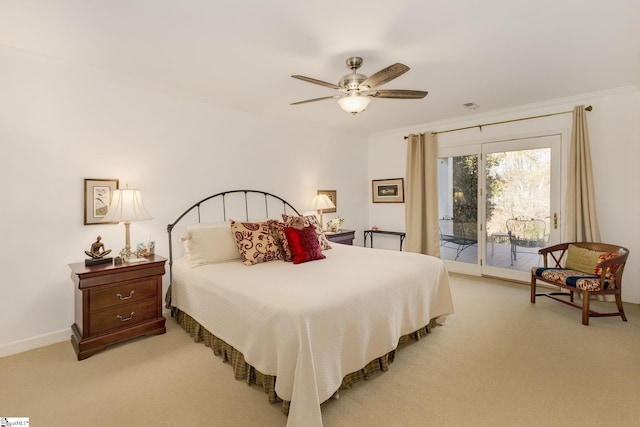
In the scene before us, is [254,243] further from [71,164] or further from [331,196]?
[331,196]

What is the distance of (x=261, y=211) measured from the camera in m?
4.34

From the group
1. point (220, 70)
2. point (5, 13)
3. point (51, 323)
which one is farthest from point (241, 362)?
point (5, 13)

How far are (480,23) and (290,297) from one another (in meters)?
2.39

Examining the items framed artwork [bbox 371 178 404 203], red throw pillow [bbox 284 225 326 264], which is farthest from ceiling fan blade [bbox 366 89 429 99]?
framed artwork [bbox 371 178 404 203]

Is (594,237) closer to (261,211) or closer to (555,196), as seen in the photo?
(555,196)

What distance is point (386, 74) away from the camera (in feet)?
7.50

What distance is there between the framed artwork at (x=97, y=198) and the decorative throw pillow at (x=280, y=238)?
1605 millimetres

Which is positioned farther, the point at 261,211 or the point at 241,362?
the point at 261,211

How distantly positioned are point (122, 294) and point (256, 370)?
1499 mm

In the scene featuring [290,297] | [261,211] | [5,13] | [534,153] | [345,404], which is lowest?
[345,404]

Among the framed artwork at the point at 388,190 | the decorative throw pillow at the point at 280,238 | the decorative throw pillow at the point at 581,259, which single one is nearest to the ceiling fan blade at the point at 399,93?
the decorative throw pillow at the point at 280,238

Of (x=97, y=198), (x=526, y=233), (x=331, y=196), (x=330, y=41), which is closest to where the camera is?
(x=330, y=41)

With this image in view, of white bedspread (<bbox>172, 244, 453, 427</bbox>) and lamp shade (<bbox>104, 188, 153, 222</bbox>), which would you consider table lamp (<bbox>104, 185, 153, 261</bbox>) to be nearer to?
lamp shade (<bbox>104, 188, 153, 222</bbox>)

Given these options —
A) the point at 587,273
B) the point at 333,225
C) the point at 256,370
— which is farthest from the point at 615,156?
the point at 256,370
